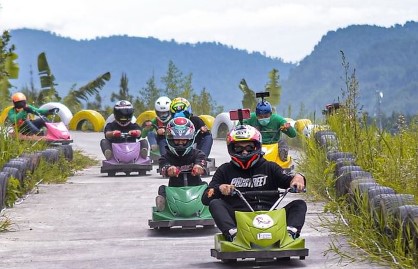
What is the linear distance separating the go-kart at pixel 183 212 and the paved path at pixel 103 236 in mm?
169

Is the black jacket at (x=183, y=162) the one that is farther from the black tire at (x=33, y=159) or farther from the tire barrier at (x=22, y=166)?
the black tire at (x=33, y=159)

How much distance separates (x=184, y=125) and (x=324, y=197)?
3.31 metres

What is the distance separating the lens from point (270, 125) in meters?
23.9

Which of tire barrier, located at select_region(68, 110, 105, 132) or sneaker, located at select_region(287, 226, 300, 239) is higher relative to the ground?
sneaker, located at select_region(287, 226, 300, 239)

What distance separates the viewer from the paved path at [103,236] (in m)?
13.0

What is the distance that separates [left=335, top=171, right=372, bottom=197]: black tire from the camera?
16109 mm

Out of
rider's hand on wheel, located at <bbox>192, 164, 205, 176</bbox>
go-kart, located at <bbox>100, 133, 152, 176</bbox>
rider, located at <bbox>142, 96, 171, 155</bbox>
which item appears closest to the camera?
rider's hand on wheel, located at <bbox>192, 164, 205, 176</bbox>

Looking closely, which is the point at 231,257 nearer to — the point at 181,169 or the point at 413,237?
the point at 413,237

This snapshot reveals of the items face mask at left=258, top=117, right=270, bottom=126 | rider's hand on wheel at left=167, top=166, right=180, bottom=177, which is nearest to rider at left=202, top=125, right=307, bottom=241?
rider's hand on wheel at left=167, top=166, right=180, bottom=177

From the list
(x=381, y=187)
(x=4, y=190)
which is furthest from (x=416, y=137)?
(x=4, y=190)

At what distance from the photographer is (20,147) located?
875 inches

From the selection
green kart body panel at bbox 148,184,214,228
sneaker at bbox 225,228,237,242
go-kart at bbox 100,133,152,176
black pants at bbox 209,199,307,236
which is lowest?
go-kart at bbox 100,133,152,176

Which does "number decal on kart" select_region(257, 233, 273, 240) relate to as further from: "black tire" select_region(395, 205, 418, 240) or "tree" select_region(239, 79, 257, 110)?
"tree" select_region(239, 79, 257, 110)

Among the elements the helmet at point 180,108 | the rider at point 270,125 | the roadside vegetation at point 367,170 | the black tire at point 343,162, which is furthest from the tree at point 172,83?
the black tire at point 343,162
